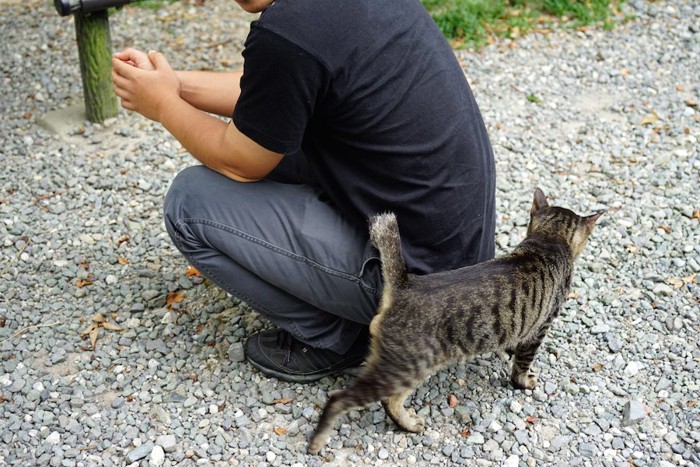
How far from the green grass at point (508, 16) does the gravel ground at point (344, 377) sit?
274 millimetres

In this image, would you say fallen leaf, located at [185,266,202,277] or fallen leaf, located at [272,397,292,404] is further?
fallen leaf, located at [185,266,202,277]

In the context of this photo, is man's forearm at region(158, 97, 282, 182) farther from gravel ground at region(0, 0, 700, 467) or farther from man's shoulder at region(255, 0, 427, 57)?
gravel ground at region(0, 0, 700, 467)

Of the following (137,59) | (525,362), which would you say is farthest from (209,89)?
(525,362)

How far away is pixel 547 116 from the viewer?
196 inches

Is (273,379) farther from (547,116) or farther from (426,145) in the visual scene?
(547,116)

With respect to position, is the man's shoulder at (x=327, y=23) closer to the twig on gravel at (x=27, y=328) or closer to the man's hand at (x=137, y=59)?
the man's hand at (x=137, y=59)

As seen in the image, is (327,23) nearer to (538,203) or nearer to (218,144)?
(218,144)

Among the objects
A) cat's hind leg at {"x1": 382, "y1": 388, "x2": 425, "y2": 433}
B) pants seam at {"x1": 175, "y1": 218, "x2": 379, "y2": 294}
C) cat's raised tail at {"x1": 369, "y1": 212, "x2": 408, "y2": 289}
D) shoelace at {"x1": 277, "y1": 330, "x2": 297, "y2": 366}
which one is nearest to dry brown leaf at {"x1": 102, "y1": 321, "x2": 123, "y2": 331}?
shoelace at {"x1": 277, "y1": 330, "x2": 297, "y2": 366}

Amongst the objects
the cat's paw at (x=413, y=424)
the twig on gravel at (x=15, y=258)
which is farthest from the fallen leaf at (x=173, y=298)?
the cat's paw at (x=413, y=424)

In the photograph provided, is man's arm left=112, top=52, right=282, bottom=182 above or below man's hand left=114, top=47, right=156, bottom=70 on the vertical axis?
below

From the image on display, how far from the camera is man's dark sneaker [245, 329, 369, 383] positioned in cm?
319

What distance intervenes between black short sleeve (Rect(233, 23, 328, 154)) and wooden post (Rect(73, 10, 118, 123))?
228 cm

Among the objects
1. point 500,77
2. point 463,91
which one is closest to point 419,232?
point 463,91

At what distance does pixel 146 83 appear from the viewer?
116 inches
